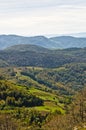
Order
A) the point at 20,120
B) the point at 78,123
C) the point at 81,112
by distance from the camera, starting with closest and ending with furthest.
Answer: the point at 78,123
the point at 81,112
the point at 20,120

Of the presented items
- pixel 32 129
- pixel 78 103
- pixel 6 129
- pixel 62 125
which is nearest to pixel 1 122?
pixel 6 129

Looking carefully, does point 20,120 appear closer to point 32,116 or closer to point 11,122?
point 32,116

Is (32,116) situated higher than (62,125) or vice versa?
(62,125)

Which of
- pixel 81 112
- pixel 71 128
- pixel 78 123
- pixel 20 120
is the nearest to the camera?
pixel 71 128

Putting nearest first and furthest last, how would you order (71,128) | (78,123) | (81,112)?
(71,128) < (78,123) < (81,112)

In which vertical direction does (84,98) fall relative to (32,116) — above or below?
above

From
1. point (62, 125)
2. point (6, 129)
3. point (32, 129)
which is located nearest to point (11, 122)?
point (6, 129)

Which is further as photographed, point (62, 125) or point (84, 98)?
point (84, 98)

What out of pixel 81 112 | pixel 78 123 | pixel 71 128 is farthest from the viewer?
pixel 81 112

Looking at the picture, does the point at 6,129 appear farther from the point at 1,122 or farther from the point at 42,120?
the point at 42,120
